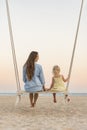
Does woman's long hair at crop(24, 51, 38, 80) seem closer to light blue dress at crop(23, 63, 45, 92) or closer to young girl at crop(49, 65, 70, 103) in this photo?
light blue dress at crop(23, 63, 45, 92)

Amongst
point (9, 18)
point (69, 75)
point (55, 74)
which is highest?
point (9, 18)

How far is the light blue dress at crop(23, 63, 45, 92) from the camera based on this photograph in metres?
9.08

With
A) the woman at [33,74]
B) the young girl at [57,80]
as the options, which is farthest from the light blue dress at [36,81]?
the young girl at [57,80]

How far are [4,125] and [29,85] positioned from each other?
2.53 m

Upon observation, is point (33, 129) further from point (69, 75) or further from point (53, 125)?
point (69, 75)

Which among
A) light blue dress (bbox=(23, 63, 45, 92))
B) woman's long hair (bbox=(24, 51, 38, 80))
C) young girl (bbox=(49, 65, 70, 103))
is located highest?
woman's long hair (bbox=(24, 51, 38, 80))

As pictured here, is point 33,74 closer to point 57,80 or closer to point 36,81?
point 36,81

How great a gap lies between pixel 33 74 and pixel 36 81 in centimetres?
17

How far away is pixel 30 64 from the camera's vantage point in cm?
915

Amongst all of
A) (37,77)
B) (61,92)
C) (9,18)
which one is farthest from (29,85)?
(9,18)

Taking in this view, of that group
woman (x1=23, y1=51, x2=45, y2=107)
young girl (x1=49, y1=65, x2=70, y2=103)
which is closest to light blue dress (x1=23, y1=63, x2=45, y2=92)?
woman (x1=23, y1=51, x2=45, y2=107)

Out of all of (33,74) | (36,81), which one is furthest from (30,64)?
(36,81)

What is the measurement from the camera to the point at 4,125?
21.8 feet

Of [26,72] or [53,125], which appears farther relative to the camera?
[26,72]
